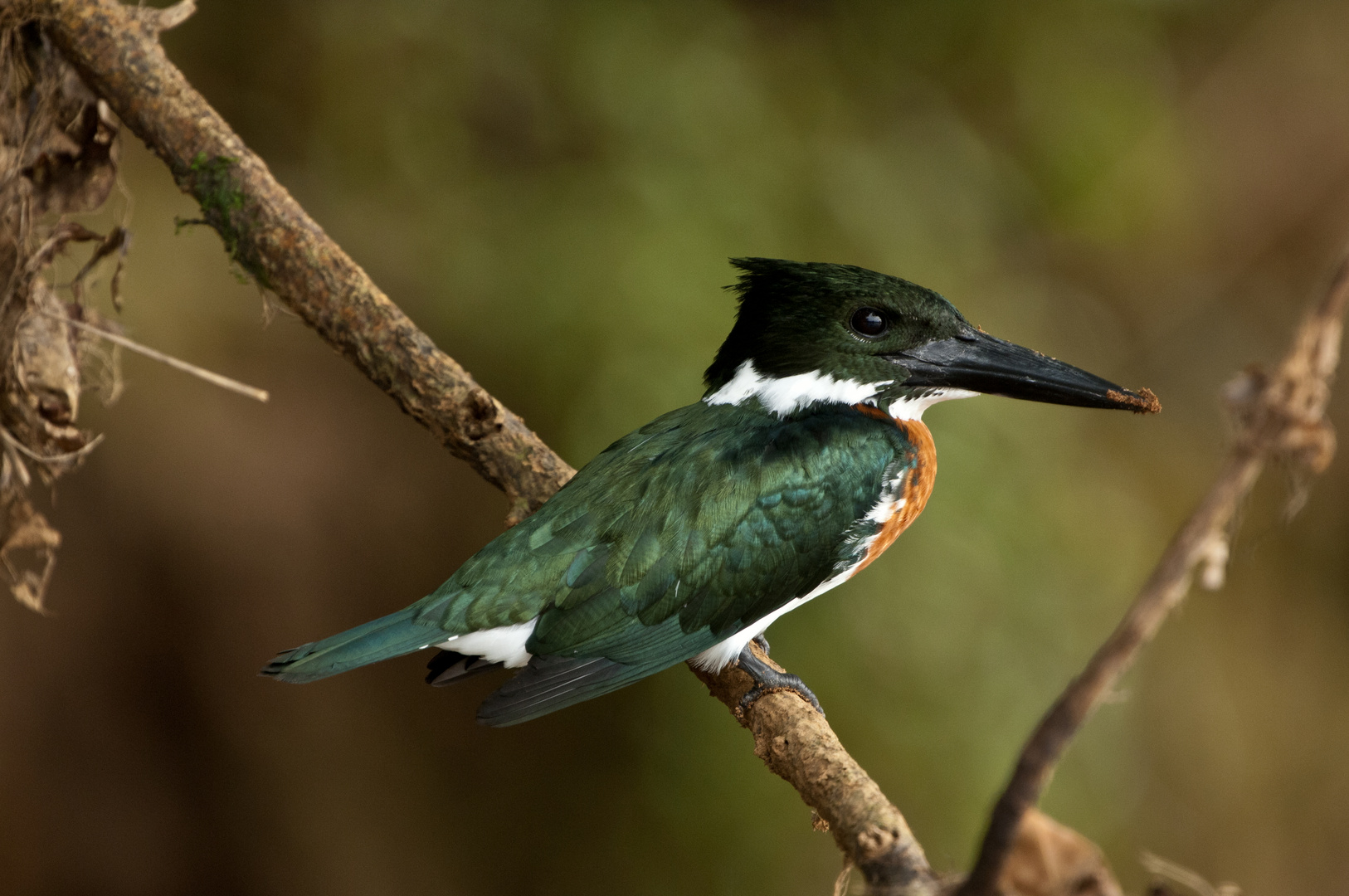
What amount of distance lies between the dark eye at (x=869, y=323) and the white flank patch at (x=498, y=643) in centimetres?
81

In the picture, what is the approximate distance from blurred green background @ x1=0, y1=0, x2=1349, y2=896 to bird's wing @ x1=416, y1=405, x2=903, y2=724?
118cm

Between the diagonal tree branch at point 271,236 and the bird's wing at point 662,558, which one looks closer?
the bird's wing at point 662,558

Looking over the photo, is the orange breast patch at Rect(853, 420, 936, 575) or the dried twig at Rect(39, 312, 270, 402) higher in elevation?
the dried twig at Rect(39, 312, 270, 402)

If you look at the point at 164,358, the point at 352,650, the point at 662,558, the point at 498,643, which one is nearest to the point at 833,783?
the point at 662,558

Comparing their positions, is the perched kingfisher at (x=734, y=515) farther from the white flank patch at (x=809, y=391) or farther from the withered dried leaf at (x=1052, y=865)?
the withered dried leaf at (x=1052, y=865)

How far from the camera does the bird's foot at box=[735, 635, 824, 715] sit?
2.02 meters

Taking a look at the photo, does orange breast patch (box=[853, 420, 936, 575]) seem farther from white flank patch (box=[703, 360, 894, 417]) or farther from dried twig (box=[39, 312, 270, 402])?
dried twig (box=[39, 312, 270, 402])

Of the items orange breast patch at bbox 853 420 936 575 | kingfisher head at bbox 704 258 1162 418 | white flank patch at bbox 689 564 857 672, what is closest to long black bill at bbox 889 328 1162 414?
kingfisher head at bbox 704 258 1162 418

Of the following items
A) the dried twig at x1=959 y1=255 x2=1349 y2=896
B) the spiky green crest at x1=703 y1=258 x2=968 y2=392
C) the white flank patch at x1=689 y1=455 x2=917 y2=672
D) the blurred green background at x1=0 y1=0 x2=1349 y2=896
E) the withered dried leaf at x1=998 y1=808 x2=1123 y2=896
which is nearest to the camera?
the dried twig at x1=959 y1=255 x2=1349 y2=896

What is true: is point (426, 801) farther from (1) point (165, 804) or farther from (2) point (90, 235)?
(2) point (90, 235)

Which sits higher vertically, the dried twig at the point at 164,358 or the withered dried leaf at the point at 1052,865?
the dried twig at the point at 164,358

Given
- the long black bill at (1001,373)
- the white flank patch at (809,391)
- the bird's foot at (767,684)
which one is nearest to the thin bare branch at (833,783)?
the bird's foot at (767,684)

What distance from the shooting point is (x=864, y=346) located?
221cm

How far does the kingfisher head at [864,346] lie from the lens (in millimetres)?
2191
